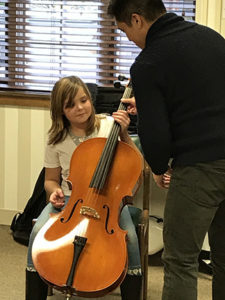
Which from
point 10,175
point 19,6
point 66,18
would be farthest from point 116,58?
point 10,175

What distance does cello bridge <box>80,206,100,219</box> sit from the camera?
1959 mm

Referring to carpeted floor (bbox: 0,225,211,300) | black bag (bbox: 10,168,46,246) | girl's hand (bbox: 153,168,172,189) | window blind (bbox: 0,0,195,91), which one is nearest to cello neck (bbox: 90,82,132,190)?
girl's hand (bbox: 153,168,172,189)

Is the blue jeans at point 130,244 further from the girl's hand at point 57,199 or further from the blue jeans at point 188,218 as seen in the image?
the blue jeans at point 188,218

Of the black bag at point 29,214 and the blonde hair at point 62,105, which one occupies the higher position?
the blonde hair at point 62,105

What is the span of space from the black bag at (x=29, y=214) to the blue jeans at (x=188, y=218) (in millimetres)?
1506

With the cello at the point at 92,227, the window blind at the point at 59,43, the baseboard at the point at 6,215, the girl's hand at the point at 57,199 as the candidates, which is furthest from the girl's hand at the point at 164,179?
the baseboard at the point at 6,215

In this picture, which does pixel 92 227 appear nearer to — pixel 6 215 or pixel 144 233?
pixel 144 233

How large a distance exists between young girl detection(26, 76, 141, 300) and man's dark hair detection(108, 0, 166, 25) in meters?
0.51

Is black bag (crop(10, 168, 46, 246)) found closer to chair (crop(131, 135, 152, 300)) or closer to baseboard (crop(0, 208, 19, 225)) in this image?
baseboard (crop(0, 208, 19, 225))

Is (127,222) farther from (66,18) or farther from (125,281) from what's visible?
(66,18)

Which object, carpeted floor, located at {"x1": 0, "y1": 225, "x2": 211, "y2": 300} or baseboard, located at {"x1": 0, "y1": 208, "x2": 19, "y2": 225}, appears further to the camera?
baseboard, located at {"x1": 0, "y1": 208, "x2": 19, "y2": 225}

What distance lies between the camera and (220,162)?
1642 mm

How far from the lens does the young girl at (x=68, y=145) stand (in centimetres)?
209

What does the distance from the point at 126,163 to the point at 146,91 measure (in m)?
0.50
